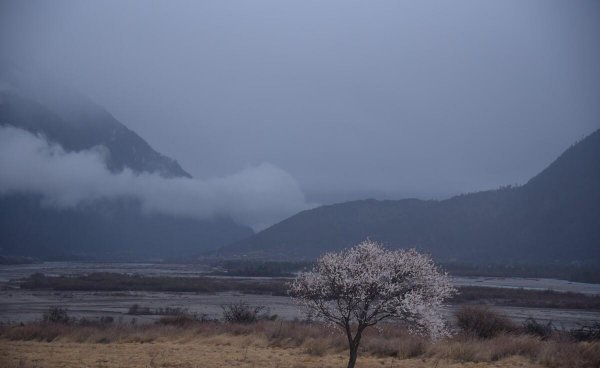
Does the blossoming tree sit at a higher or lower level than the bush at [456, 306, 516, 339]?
higher

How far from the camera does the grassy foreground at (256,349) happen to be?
66.6ft

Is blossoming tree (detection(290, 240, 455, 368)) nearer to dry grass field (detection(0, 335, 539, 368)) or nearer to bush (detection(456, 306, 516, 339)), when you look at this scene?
dry grass field (detection(0, 335, 539, 368))

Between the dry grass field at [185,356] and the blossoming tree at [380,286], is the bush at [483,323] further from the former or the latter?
the blossoming tree at [380,286]

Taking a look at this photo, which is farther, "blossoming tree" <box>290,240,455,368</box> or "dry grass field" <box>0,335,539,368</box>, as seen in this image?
"dry grass field" <box>0,335,539,368</box>

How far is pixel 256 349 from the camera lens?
2439 centimetres

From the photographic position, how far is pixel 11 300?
60531mm

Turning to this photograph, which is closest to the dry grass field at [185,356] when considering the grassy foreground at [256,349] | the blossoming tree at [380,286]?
the grassy foreground at [256,349]

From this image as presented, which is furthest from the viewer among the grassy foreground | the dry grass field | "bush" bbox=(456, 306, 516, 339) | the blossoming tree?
"bush" bbox=(456, 306, 516, 339)

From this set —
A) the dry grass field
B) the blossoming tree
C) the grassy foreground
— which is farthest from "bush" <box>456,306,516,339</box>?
the blossoming tree

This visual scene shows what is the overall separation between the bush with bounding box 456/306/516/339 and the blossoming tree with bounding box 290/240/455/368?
508 inches

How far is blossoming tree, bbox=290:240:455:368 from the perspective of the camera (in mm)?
15758

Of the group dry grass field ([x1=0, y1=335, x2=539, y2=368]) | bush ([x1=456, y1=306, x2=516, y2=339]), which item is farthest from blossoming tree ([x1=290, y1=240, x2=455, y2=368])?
bush ([x1=456, y1=306, x2=516, y2=339])

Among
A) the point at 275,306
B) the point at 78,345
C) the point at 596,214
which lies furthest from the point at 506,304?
the point at 596,214

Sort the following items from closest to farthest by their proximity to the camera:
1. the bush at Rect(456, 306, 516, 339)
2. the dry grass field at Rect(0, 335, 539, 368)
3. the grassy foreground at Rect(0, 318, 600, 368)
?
the dry grass field at Rect(0, 335, 539, 368) → the grassy foreground at Rect(0, 318, 600, 368) → the bush at Rect(456, 306, 516, 339)
